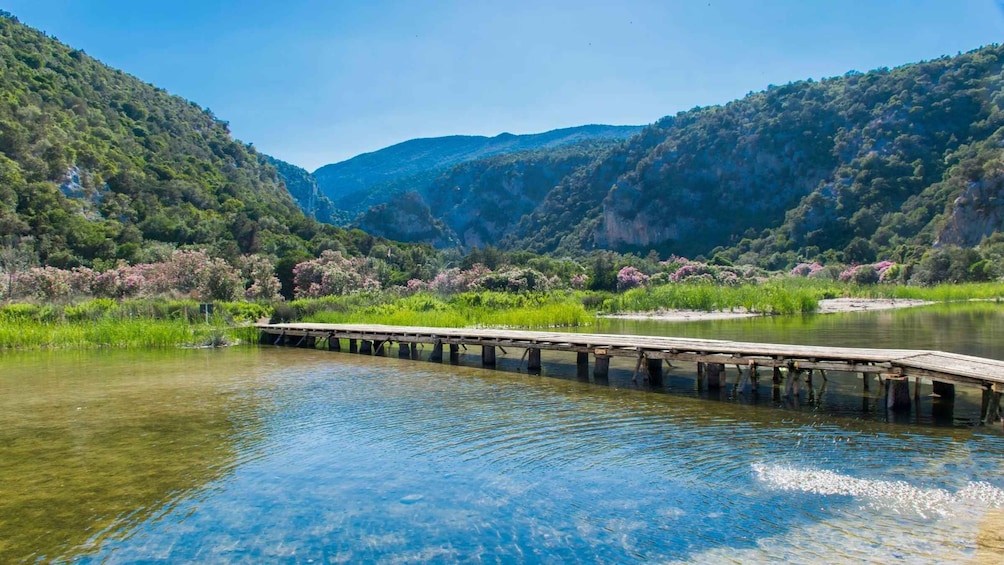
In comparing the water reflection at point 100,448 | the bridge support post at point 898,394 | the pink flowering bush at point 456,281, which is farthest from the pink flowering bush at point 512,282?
the bridge support post at point 898,394

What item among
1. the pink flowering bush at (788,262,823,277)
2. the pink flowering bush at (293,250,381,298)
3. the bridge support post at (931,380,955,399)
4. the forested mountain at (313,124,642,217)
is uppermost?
the forested mountain at (313,124,642,217)

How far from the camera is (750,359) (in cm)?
1494

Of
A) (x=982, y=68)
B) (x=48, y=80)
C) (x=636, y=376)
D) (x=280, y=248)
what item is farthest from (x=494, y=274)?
(x=982, y=68)

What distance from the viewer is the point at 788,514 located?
783cm

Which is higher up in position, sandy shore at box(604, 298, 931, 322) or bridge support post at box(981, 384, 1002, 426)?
bridge support post at box(981, 384, 1002, 426)

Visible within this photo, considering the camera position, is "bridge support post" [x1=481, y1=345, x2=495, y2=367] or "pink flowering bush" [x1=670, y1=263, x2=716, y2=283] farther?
"pink flowering bush" [x1=670, y1=263, x2=716, y2=283]

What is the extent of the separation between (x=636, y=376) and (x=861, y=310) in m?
28.2

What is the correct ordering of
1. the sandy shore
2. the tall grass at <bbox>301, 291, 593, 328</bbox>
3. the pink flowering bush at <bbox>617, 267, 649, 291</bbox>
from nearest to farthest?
the tall grass at <bbox>301, 291, 593, 328</bbox> < the sandy shore < the pink flowering bush at <bbox>617, 267, 649, 291</bbox>

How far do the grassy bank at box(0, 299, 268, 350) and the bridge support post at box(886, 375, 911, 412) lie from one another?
2326 centimetres

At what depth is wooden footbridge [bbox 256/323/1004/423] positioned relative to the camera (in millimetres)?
12477

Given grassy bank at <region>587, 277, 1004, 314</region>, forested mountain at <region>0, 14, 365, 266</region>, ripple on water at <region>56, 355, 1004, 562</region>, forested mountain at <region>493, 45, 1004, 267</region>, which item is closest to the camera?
ripple on water at <region>56, 355, 1004, 562</region>

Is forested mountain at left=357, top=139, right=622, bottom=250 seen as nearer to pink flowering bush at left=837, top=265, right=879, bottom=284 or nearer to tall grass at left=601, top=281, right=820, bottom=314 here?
pink flowering bush at left=837, top=265, right=879, bottom=284

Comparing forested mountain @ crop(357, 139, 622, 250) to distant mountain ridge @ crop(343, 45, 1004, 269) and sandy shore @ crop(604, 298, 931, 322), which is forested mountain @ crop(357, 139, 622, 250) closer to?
distant mountain ridge @ crop(343, 45, 1004, 269)

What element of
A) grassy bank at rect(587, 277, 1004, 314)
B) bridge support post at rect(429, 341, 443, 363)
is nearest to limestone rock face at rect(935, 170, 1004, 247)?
grassy bank at rect(587, 277, 1004, 314)
